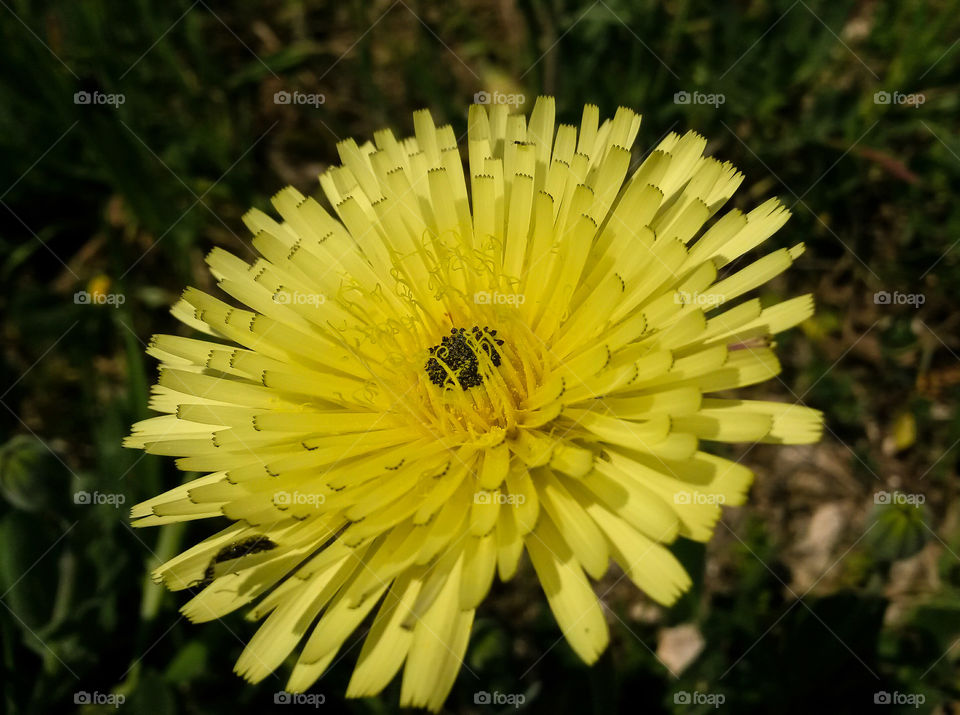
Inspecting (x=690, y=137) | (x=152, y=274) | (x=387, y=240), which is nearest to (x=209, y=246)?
(x=152, y=274)

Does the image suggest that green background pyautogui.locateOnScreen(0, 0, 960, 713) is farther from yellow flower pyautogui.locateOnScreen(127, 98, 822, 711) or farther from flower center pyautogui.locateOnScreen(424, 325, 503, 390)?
flower center pyautogui.locateOnScreen(424, 325, 503, 390)

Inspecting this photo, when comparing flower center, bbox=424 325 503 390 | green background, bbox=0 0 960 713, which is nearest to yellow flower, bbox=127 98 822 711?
flower center, bbox=424 325 503 390

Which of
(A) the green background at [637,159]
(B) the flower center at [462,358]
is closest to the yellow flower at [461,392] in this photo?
(B) the flower center at [462,358]

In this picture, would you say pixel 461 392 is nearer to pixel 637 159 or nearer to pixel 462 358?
pixel 462 358

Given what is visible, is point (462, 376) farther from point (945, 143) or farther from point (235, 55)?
point (235, 55)

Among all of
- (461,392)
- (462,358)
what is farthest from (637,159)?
(461,392)

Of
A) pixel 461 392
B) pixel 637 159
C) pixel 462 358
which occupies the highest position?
pixel 637 159

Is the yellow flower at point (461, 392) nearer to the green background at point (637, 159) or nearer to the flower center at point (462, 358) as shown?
the flower center at point (462, 358)
